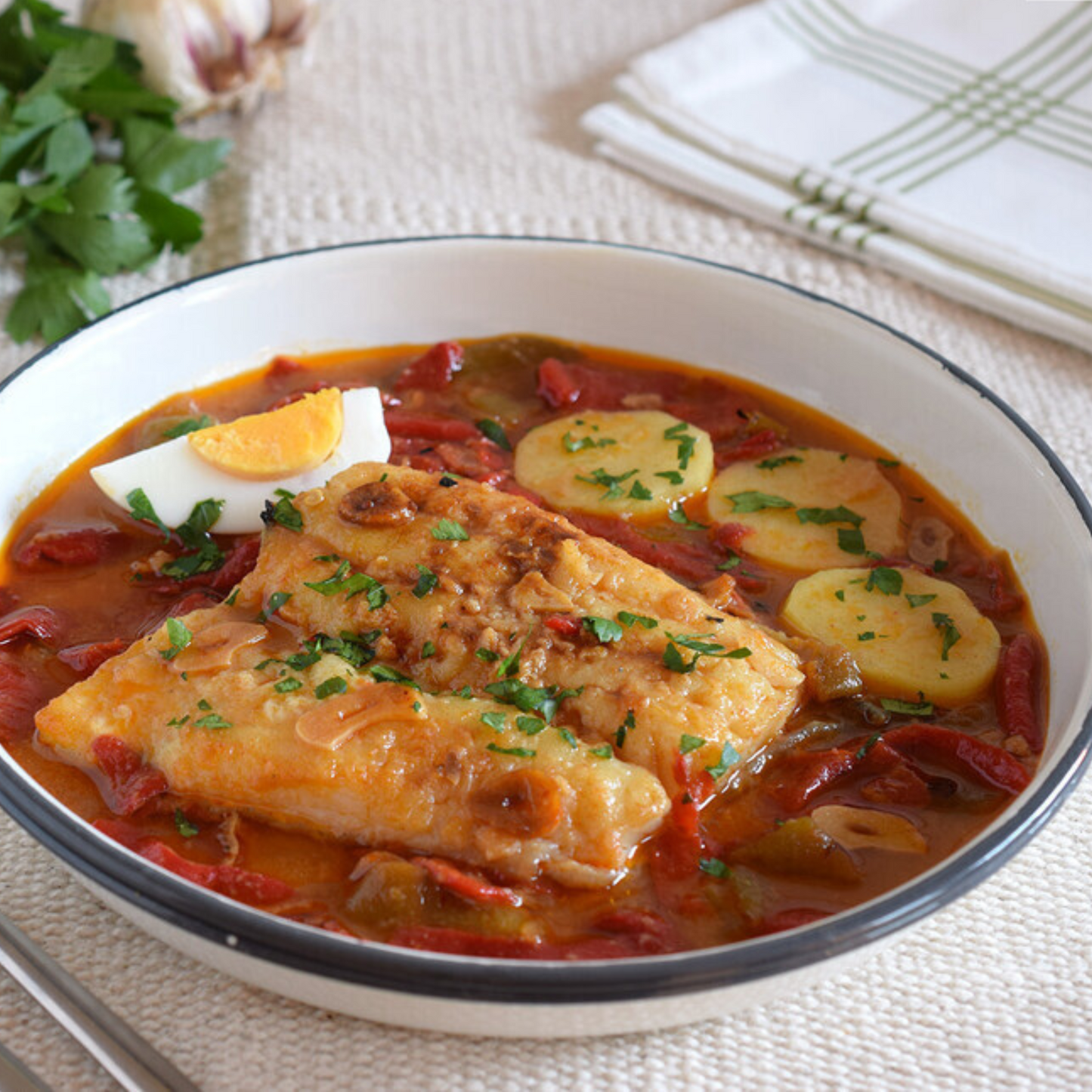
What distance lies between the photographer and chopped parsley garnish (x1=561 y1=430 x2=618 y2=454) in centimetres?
438

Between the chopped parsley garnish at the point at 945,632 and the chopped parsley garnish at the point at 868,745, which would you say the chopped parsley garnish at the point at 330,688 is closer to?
the chopped parsley garnish at the point at 868,745

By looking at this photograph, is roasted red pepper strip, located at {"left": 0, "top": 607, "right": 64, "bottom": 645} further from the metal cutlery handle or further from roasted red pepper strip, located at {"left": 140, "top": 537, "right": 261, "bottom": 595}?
the metal cutlery handle

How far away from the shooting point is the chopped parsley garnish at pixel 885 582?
389 cm

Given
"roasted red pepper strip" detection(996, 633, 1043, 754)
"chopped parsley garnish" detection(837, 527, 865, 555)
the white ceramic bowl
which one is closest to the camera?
the white ceramic bowl

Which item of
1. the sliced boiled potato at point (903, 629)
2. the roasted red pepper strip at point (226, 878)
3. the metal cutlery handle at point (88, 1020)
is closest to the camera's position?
the metal cutlery handle at point (88, 1020)

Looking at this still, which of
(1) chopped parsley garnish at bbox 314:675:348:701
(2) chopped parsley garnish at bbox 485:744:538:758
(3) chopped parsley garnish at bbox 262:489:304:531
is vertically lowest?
(2) chopped parsley garnish at bbox 485:744:538:758

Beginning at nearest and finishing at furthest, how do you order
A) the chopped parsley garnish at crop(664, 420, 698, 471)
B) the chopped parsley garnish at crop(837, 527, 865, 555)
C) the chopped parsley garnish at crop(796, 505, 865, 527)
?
the chopped parsley garnish at crop(837, 527, 865, 555) < the chopped parsley garnish at crop(796, 505, 865, 527) < the chopped parsley garnish at crop(664, 420, 698, 471)

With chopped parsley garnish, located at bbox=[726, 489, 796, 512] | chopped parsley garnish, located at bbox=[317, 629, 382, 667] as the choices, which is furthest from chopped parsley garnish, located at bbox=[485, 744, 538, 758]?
chopped parsley garnish, located at bbox=[726, 489, 796, 512]

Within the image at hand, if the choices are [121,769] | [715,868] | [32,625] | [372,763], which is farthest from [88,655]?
[715,868]

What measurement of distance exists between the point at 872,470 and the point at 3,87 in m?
3.72

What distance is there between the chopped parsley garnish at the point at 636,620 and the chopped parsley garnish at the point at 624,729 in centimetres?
28

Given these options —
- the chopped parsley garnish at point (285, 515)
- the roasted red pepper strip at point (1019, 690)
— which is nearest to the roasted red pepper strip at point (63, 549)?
the chopped parsley garnish at point (285, 515)

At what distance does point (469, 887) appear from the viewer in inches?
117

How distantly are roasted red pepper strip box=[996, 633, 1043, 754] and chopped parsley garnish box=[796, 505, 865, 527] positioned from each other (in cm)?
62
